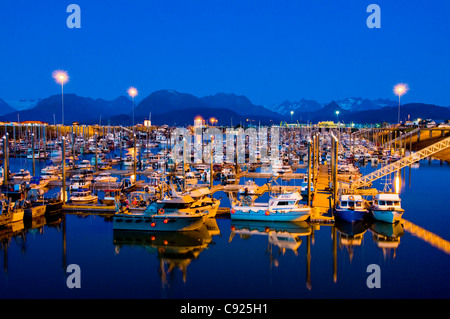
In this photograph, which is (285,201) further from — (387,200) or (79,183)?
(79,183)

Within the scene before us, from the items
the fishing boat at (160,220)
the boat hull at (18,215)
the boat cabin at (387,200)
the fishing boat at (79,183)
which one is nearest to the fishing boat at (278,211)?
the fishing boat at (160,220)

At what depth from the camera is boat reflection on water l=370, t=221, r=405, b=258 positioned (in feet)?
72.1

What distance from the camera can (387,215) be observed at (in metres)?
25.0

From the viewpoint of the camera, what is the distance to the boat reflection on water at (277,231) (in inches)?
903

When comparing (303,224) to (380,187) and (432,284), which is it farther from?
(380,187)

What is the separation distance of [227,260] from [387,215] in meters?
9.66

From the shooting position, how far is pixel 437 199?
35406 mm

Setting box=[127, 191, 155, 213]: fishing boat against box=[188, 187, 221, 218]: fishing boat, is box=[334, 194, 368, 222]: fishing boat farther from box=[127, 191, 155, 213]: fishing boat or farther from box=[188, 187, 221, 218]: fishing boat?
box=[127, 191, 155, 213]: fishing boat

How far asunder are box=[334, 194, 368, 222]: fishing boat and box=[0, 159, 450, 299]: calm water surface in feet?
1.63

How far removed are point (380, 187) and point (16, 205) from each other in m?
29.1

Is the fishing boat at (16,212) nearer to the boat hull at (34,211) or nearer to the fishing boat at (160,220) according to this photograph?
the boat hull at (34,211)

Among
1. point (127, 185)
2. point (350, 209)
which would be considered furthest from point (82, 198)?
point (350, 209)

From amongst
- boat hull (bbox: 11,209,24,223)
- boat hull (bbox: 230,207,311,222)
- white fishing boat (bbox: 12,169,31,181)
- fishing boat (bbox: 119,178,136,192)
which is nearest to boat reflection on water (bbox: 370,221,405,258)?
boat hull (bbox: 230,207,311,222)

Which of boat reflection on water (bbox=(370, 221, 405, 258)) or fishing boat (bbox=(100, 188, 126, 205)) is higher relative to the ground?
fishing boat (bbox=(100, 188, 126, 205))
